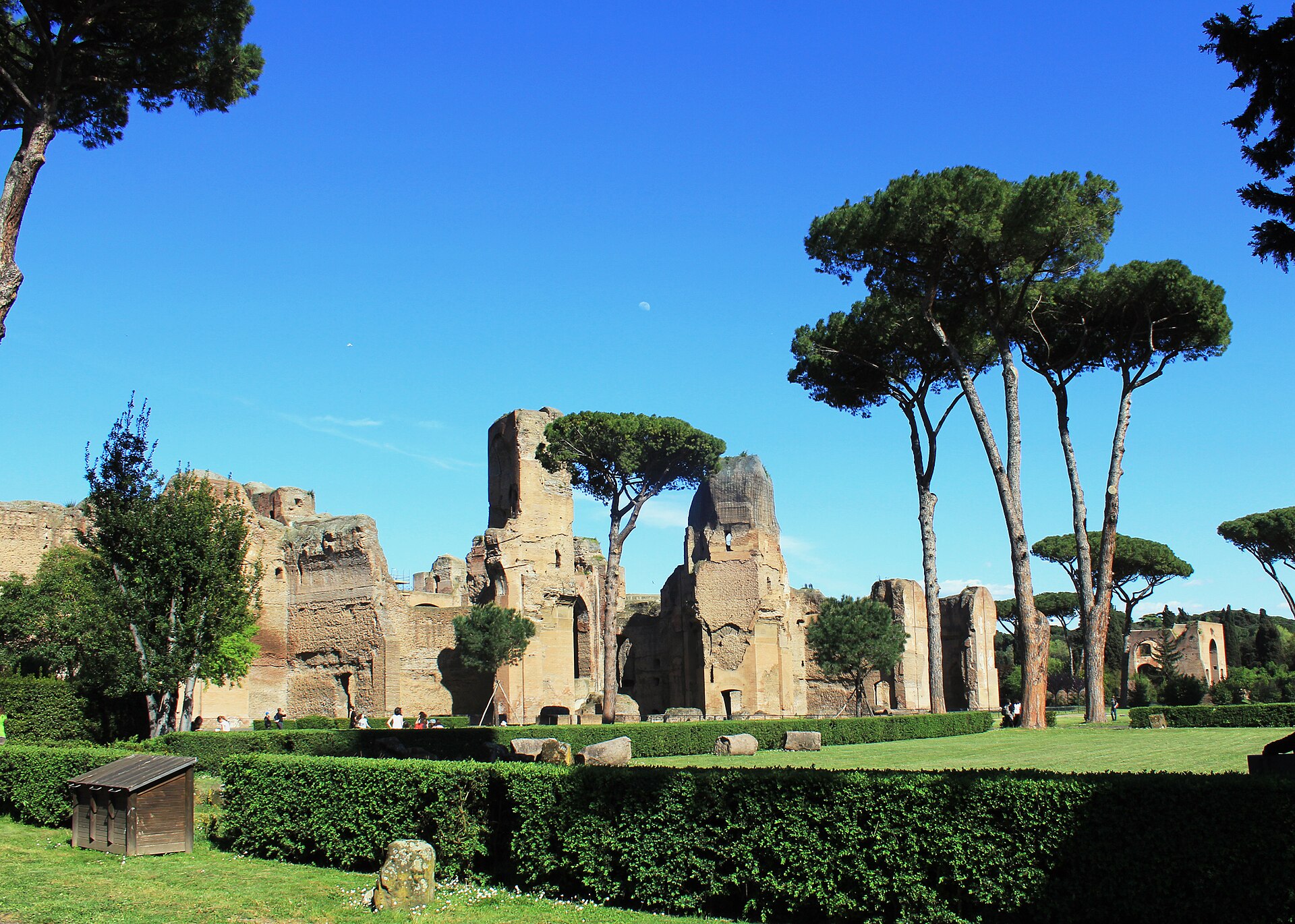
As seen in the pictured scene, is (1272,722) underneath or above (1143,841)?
underneath

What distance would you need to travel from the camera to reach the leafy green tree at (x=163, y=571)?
14.0 m

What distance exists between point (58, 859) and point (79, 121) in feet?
29.3

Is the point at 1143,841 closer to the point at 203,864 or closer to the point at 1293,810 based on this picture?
the point at 1293,810

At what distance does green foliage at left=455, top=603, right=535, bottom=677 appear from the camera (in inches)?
1156

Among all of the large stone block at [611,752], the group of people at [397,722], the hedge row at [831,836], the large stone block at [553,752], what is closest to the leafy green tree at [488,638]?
the group of people at [397,722]

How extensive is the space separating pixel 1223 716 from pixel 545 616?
1931 centimetres

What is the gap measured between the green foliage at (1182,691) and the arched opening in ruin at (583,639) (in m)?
23.0

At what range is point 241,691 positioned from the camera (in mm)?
29250

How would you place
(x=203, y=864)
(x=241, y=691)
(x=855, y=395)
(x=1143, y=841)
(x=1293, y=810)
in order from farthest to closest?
(x=241, y=691) → (x=855, y=395) → (x=203, y=864) → (x=1143, y=841) → (x=1293, y=810)

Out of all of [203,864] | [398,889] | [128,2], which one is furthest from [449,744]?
[128,2]

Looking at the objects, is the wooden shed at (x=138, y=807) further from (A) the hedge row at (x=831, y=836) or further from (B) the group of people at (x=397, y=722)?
(B) the group of people at (x=397, y=722)

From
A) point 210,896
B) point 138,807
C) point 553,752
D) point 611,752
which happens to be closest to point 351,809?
point 210,896

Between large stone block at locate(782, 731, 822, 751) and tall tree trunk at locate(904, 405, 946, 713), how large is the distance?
18.3ft

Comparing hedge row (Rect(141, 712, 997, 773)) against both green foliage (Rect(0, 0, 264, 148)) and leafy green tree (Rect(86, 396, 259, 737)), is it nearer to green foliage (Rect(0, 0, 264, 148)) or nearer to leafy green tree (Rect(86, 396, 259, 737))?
leafy green tree (Rect(86, 396, 259, 737))
